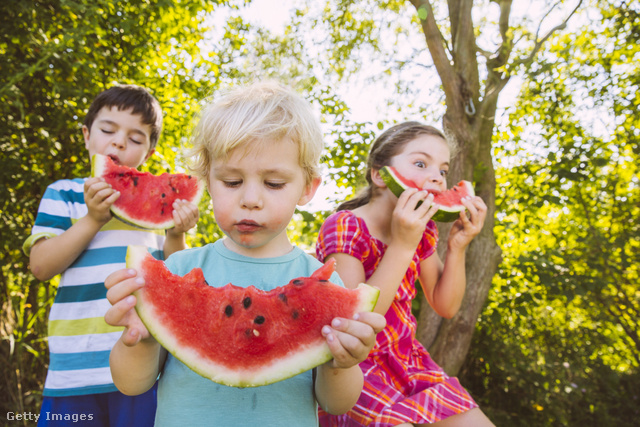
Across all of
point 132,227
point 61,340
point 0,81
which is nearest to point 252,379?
point 61,340

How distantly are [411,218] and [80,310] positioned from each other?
169 centimetres

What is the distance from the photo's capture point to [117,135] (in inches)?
93.1

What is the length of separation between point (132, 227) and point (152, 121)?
68cm

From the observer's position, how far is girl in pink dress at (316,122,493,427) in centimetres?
184

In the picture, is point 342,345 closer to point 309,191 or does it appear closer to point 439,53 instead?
point 309,191

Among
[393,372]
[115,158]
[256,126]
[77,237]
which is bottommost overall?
[393,372]

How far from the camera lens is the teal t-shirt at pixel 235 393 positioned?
1.32 metres

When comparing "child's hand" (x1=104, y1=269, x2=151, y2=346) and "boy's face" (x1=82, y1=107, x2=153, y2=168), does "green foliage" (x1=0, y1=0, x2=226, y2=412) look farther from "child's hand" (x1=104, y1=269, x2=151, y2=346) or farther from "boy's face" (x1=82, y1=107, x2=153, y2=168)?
"child's hand" (x1=104, y1=269, x2=151, y2=346)

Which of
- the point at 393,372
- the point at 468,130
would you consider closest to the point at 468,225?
the point at 393,372

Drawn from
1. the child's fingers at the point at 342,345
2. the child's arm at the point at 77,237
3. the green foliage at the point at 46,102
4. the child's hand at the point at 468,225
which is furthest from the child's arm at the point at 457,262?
the green foliage at the point at 46,102

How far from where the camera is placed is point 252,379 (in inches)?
46.3

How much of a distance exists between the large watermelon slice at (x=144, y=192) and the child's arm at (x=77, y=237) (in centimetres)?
22

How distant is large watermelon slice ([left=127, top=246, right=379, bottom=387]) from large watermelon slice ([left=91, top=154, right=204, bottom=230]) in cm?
98

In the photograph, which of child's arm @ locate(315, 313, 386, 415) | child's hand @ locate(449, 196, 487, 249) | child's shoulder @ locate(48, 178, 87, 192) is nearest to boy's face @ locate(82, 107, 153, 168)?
child's shoulder @ locate(48, 178, 87, 192)
